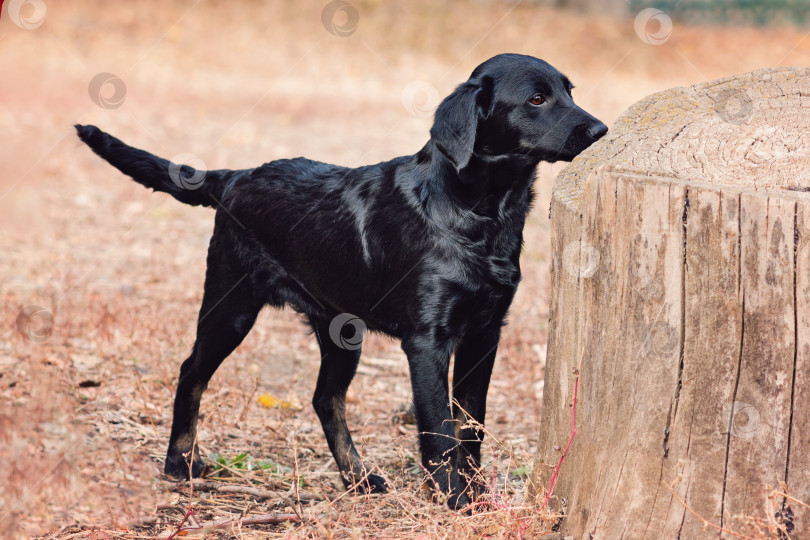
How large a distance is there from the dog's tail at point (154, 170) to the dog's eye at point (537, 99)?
154 centimetres

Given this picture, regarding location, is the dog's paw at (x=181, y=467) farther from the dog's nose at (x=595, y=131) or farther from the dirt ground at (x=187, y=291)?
the dog's nose at (x=595, y=131)

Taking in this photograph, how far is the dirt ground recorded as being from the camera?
3.32 metres

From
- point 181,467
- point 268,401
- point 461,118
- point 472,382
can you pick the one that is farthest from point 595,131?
point 268,401

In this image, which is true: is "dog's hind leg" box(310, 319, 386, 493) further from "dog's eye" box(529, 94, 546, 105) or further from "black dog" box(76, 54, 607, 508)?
"dog's eye" box(529, 94, 546, 105)

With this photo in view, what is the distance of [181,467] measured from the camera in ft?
12.9

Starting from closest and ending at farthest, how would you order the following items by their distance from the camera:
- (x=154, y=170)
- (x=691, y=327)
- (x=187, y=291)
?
1. (x=691, y=327)
2. (x=154, y=170)
3. (x=187, y=291)

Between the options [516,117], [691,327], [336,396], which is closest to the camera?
[691,327]

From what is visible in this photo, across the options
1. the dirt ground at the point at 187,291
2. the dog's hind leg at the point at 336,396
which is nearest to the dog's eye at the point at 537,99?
the dirt ground at the point at 187,291

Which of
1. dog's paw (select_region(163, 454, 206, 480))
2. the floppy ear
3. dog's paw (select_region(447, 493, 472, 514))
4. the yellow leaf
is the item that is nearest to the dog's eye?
the floppy ear

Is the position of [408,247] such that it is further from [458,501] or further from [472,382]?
[458,501]

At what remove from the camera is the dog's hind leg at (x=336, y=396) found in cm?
406

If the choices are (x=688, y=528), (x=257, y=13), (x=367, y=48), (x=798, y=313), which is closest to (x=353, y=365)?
(x=688, y=528)

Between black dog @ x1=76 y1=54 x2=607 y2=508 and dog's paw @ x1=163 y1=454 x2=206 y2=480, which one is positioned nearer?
black dog @ x1=76 y1=54 x2=607 y2=508

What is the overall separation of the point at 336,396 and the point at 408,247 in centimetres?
110
